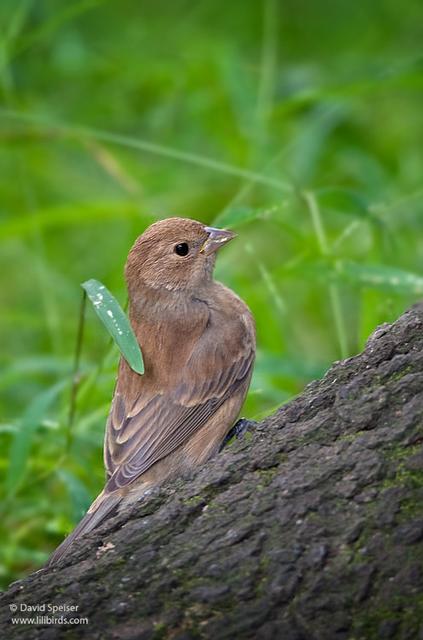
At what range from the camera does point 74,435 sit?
16.7ft

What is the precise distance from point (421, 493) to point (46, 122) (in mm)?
3456

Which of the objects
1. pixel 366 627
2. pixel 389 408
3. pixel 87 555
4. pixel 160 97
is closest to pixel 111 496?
pixel 87 555

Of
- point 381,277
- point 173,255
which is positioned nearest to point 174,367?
point 173,255

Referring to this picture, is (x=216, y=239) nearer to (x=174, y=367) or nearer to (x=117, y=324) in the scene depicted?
(x=174, y=367)

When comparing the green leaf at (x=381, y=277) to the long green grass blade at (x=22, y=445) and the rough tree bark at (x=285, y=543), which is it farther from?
the rough tree bark at (x=285, y=543)

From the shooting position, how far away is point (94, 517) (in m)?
3.83

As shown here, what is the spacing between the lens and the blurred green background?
17.9ft

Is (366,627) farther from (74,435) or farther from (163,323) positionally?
(74,435)

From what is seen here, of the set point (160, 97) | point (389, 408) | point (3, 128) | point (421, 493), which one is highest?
point (160, 97)

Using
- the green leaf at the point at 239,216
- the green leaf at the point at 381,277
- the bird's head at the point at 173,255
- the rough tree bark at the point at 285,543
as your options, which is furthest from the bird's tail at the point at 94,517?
the green leaf at the point at 381,277

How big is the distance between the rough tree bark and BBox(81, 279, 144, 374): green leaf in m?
0.62

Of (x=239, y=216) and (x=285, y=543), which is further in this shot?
(x=239, y=216)

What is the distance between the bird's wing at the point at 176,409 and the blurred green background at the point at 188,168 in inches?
28.1

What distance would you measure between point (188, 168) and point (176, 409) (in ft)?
13.8
